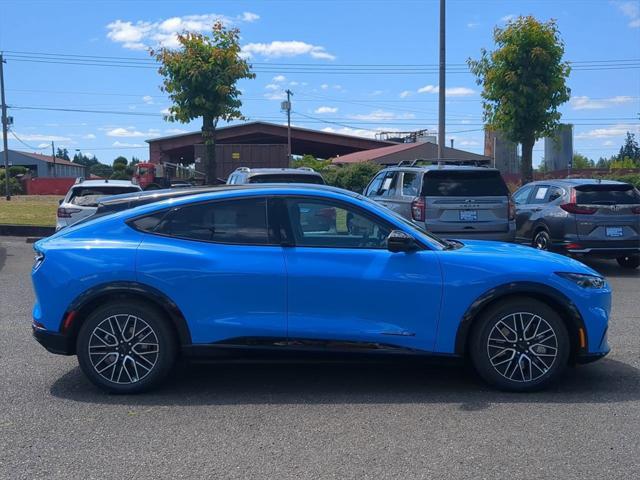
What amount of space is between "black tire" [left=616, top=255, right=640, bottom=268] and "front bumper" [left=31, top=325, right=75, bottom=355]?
34.1 ft

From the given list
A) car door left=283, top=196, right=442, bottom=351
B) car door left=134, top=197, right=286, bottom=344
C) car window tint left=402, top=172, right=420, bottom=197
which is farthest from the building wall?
car door left=134, top=197, right=286, bottom=344

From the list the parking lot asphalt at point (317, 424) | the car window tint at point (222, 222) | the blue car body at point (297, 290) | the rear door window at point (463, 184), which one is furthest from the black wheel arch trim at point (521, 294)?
the rear door window at point (463, 184)

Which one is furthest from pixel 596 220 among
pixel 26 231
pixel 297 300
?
pixel 26 231

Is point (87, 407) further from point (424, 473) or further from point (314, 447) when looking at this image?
point (424, 473)

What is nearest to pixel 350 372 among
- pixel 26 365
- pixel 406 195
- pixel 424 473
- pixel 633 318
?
pixel 424 473

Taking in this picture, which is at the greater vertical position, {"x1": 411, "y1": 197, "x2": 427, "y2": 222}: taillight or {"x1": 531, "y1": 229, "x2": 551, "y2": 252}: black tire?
Answer: {"x1": 411, "y1": 197, "x2": 427, "y2": 222}: taillight

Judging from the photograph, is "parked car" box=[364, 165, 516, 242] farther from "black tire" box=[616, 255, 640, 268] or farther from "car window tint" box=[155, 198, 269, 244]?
"car window tint" box=[155, 198, 269, 244]

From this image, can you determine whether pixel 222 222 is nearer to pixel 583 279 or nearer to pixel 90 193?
pixel 583 279

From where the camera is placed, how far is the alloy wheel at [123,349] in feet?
17.4

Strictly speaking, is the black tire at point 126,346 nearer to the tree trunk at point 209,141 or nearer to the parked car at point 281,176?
the parked car at point 281,176

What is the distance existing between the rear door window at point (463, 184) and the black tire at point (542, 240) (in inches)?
72.0

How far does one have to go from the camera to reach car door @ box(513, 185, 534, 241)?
13.4m

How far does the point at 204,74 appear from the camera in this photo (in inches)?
774

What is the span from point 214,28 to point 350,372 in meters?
16.0
